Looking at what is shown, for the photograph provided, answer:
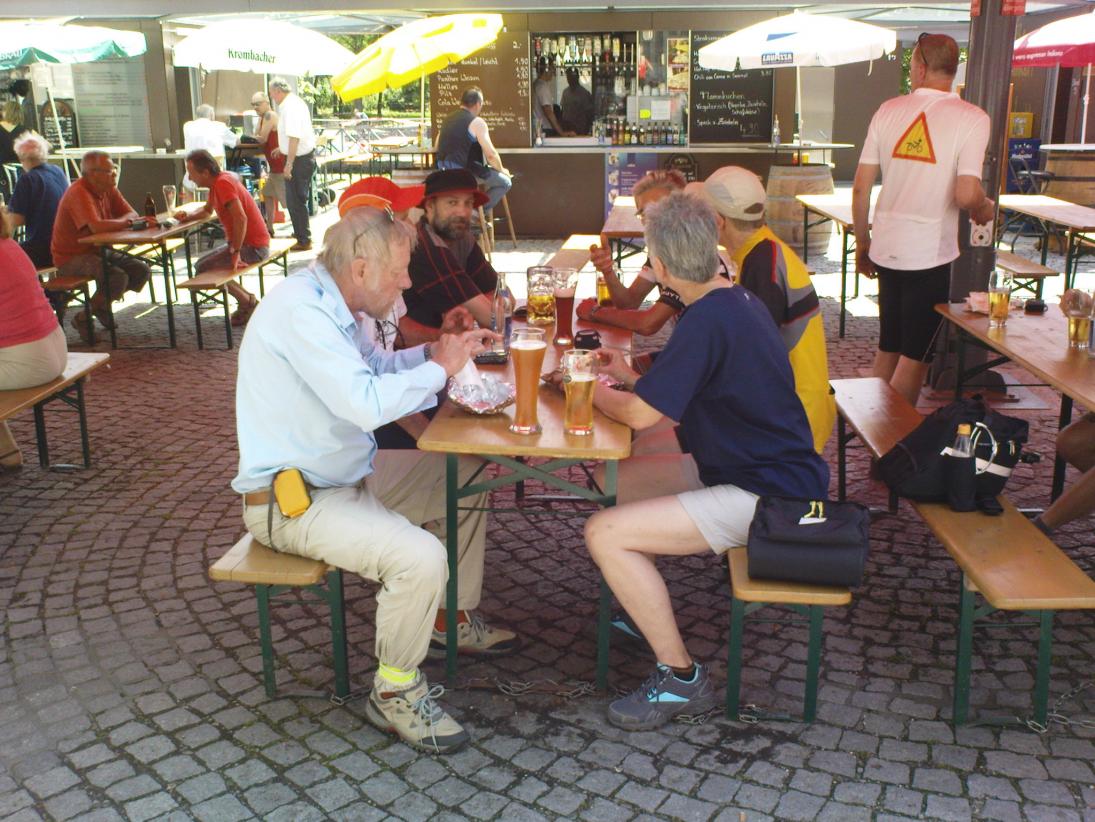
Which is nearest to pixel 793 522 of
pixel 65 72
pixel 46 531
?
pixel 46 531

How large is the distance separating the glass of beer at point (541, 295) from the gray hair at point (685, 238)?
Answer: 1.25 metres

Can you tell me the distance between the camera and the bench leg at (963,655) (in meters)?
3.00

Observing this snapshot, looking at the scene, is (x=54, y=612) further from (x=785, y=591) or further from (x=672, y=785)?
(x=785, y=591)

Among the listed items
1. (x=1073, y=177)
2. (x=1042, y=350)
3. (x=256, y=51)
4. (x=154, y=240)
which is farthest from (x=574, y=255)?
(x=1073, y=177)

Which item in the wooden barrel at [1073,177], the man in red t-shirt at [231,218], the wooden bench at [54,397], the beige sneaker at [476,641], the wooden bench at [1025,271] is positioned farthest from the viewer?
the wooden barrel at [1073,177]

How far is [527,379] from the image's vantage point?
3000 millimetres

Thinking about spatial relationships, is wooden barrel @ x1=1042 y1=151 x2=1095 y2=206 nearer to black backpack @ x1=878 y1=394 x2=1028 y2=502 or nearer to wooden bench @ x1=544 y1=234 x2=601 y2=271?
wooden bench @ x1=544 y1=234 x2=601 y2=271

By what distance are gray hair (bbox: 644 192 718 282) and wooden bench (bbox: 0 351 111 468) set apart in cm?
283

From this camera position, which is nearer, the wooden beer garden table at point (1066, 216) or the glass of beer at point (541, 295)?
the glass of beer at point (541, 295)

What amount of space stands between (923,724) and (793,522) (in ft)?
2.55

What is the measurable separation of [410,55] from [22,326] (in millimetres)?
5563

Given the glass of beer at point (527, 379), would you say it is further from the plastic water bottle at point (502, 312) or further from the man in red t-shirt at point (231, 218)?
the man in red t-shirt at point (231, 218)

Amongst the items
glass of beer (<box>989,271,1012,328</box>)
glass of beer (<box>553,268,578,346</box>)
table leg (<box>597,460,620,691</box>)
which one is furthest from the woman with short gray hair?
glass of beer (<box>989,271,1012,328</box>)

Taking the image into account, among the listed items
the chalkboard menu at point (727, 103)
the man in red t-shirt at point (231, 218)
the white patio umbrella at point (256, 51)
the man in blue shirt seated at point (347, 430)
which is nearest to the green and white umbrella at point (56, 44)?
the white patio umbrella at point (256, 51)
